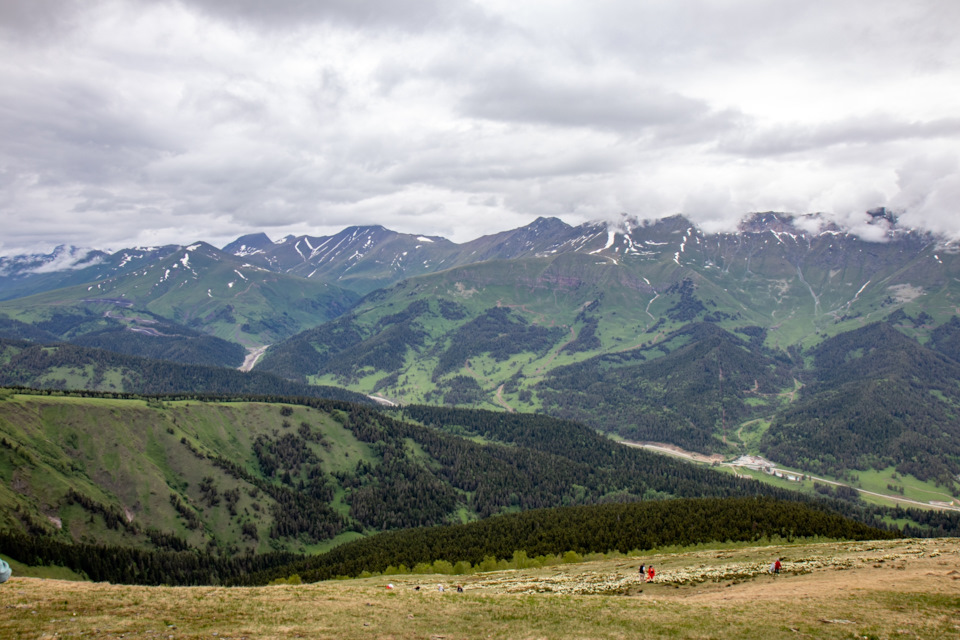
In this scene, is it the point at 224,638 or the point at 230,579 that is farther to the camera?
the point at 230,579

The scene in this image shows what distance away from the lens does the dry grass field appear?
38.3 metres

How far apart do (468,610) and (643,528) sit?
260ft

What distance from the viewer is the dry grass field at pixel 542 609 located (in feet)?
126

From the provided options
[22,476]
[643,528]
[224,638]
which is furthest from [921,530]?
[22,476]

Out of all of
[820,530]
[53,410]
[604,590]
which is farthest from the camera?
[53,410]

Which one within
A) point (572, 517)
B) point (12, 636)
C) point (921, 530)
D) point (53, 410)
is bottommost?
point (921, 530)

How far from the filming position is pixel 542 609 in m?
47.6

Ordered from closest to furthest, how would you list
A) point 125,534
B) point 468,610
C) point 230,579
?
point 468,610, point 230,579, point 125,534

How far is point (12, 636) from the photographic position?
34.0 meters

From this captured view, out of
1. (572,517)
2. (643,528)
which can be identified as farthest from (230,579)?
(643,528)

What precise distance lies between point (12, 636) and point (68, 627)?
3.09 meters

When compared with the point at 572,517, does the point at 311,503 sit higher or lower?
lower

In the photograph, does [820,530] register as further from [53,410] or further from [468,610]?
[53,410]

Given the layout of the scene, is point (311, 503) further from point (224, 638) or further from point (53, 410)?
point (224, 638)
